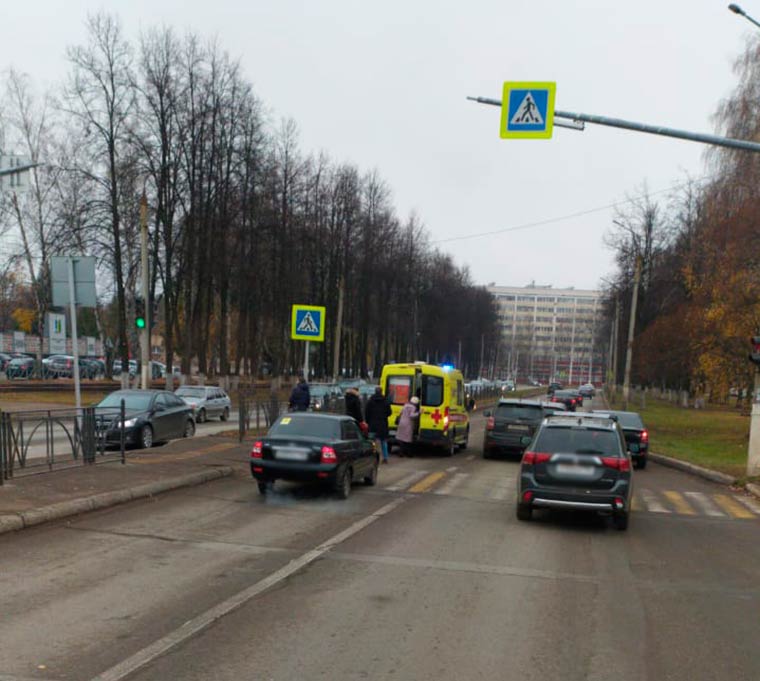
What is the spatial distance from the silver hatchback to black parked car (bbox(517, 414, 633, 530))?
21.3m

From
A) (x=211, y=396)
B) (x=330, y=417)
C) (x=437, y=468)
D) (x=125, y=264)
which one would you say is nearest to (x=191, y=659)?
(x=330, y=417)

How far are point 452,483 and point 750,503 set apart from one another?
5.71 metres

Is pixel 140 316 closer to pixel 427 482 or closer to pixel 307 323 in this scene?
pixel 307 323

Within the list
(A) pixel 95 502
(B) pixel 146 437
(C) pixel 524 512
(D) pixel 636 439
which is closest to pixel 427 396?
(D) pixel 636 439

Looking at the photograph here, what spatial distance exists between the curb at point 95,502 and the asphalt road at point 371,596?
9.9 inches

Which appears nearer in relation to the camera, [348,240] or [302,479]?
[302,479]

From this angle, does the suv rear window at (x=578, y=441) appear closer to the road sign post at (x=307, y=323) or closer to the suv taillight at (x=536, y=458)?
the suv taillight at (x=536, y=458)

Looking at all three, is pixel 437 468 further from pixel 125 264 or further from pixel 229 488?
pixel 125 264

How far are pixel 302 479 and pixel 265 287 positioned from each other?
36758 mm

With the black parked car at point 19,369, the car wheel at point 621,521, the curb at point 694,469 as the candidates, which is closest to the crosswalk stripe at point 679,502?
the curb at point 694,469

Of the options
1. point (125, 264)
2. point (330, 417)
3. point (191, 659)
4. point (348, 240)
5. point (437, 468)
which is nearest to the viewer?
point (191, 659)

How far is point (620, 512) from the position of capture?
34.0 ft

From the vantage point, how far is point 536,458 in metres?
10.6

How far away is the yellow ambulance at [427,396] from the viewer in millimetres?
21203
